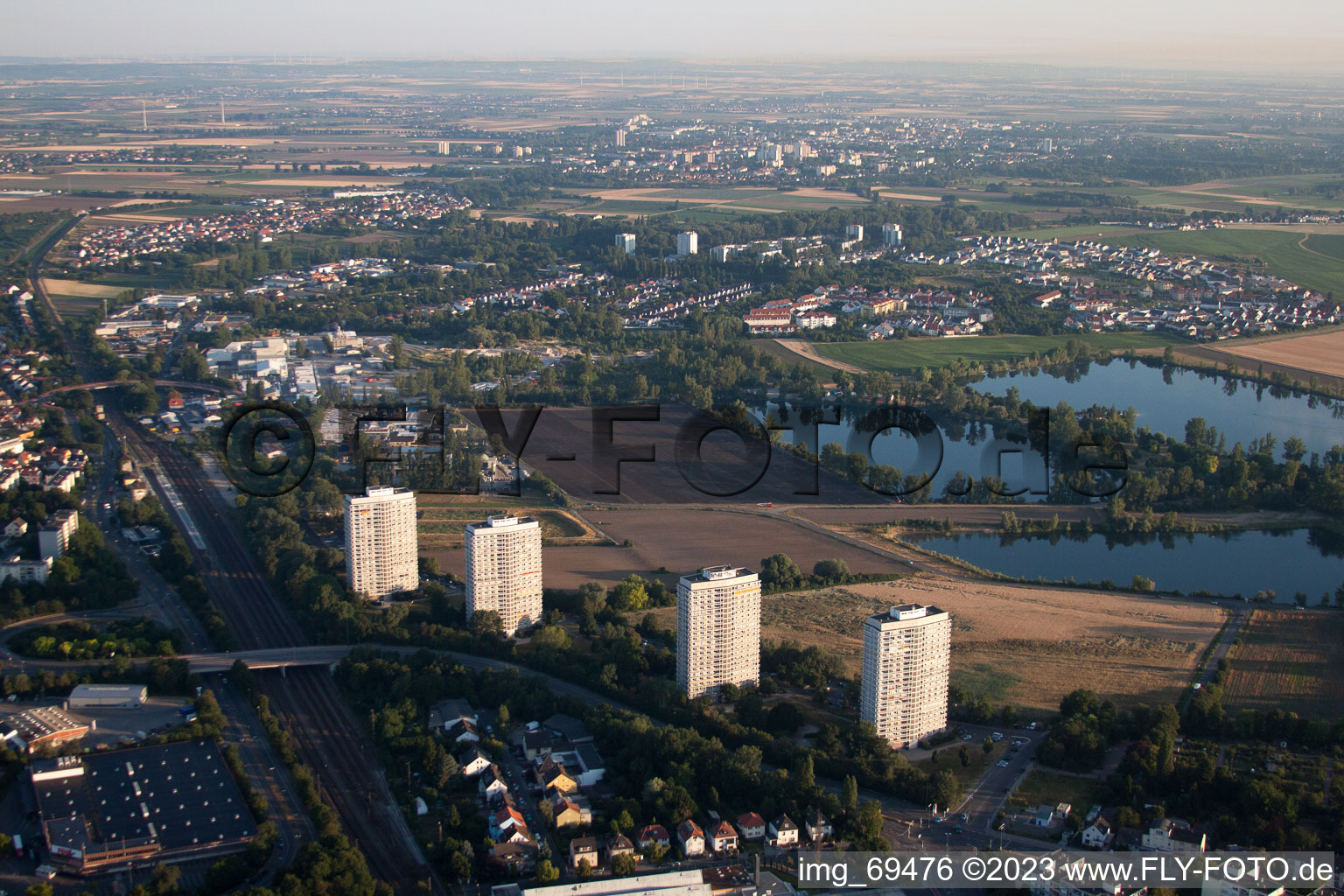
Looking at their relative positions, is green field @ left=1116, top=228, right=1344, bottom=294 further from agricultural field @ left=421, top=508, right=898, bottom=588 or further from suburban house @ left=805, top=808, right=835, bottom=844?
suburban house @ left=805, top=808, right=835, bottom=844

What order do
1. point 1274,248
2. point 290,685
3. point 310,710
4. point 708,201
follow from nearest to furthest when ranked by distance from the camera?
point 310,710 → point 290,685 → point 1274,248 → point 708,201

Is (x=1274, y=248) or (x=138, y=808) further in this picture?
(x=1274, y=248)

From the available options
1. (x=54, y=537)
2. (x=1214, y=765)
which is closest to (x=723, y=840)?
(x=1214, y=765)

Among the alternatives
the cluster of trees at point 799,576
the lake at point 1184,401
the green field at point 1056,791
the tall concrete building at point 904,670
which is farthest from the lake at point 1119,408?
the green field at point 1056,791

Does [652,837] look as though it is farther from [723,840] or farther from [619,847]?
[723,840]

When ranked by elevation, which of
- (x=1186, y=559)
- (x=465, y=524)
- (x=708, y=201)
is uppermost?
(x=708, y=201)

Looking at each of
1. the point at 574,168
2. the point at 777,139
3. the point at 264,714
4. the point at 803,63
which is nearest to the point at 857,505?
the point at 264,714

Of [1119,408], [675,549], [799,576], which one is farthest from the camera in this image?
[1119,408]

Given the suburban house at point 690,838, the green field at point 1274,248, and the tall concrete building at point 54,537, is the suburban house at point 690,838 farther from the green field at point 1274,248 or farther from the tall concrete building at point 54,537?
the green field at point 1274,248
